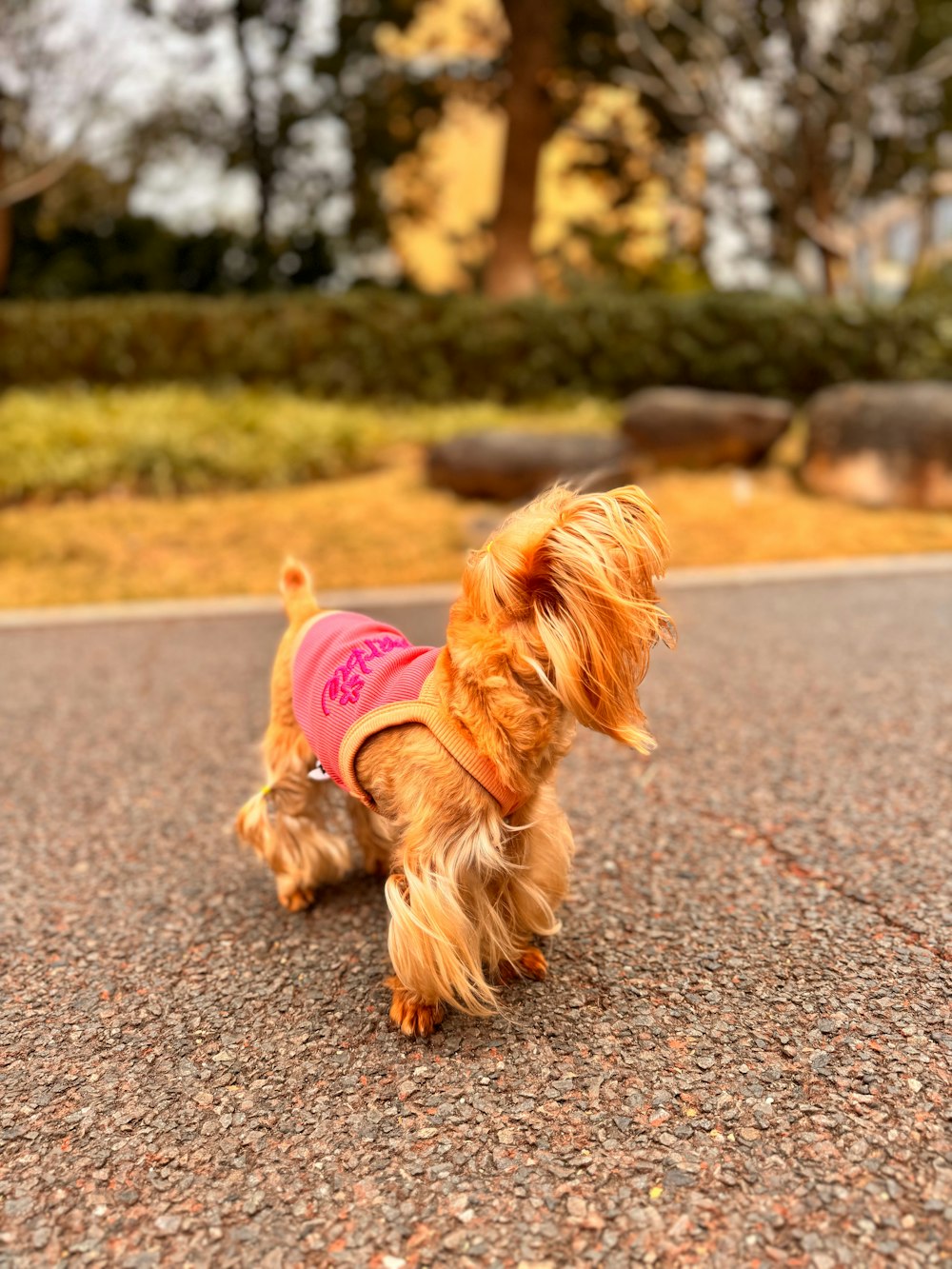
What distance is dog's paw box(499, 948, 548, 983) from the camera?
2.64 metres

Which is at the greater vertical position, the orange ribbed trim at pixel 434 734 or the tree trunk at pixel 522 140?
the tree trunk at pixel 522 140

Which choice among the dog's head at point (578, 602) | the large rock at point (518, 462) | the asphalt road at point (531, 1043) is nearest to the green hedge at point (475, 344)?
the large rock at point (518, 462)

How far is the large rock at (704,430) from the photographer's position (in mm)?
9727

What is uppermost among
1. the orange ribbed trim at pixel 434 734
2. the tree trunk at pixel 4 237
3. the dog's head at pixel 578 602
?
the tree trunk at pixel 4 237

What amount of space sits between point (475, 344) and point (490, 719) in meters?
10.7

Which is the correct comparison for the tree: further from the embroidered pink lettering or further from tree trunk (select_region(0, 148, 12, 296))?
the embroidered pink lettering

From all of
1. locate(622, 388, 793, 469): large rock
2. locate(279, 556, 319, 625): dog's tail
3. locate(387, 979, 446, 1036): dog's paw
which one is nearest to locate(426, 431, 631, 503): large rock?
locate(622, 388, 793, 469): large rock

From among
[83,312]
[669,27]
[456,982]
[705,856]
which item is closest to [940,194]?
[669,27]

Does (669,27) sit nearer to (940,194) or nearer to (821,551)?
(940,194)

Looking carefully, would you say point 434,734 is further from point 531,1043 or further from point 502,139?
point 502,139

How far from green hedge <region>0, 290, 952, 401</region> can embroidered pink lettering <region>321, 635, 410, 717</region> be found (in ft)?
33.1

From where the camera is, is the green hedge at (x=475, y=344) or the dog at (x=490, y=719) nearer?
Result: the dog at (x=490, y=719)

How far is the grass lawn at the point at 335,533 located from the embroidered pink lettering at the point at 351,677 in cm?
480

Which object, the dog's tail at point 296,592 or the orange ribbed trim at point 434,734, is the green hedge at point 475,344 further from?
the orange ribbed trim at point 434,734
